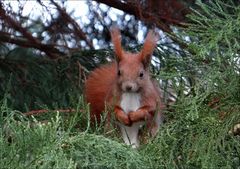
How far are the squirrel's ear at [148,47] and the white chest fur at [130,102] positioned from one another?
101 millimetres

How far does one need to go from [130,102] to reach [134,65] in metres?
0.11

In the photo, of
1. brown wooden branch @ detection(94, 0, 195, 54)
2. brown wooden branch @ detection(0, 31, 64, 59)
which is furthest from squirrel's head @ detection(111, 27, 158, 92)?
brown wooden branch @ detection(0, 31, 64, 59)

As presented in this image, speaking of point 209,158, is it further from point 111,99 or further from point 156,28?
point 156,28

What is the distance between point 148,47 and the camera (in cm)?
214

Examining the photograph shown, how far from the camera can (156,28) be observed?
8.80 feet

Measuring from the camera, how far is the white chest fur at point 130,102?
7.03 feet

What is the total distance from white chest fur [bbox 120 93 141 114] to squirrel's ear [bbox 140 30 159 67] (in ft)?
0.33

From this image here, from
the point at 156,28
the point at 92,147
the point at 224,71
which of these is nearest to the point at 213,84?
the point at 224,71

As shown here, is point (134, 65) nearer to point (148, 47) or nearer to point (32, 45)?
point (148, 47)

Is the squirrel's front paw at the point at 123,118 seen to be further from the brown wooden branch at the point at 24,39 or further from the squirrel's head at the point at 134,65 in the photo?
the brown wooden branch at the point at 24,39

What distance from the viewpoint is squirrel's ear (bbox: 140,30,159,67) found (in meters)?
2.13

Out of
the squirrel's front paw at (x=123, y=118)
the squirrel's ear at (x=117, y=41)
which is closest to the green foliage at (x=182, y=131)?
the squirrel's front paw at (x=123, y=118)

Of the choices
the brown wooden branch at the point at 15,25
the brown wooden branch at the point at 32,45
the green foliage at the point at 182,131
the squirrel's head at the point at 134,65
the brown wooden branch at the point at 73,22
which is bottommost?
the green foliage at the point at 182,131

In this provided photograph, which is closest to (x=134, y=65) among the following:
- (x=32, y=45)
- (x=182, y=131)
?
(x=182, y=131)
